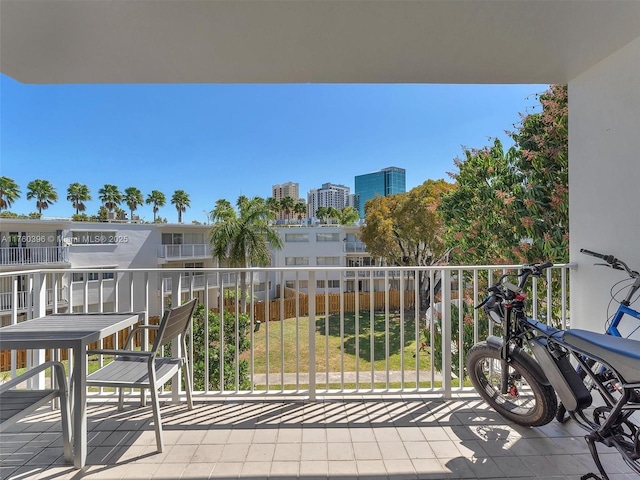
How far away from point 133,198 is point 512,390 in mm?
32516

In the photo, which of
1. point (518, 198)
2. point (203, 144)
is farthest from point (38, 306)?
point (203, 144)

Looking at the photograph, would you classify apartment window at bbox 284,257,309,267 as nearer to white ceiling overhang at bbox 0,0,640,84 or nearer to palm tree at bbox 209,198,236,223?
palm tree at bbox 209,198,236,223

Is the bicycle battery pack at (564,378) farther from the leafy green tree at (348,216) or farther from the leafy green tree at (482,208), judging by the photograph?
the leafy green tree at (348,216)

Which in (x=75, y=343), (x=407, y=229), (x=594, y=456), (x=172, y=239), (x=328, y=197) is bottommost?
(x=594, y=456)

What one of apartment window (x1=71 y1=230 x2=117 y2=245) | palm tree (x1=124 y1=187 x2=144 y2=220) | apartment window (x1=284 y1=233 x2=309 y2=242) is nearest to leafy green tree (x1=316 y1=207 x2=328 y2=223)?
apartment window (x1=284 y1=233 x2=309 y2=242)

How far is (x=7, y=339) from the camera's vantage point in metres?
1.67

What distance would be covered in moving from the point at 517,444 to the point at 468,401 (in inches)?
20.5

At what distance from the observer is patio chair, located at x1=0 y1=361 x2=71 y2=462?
4.79ft

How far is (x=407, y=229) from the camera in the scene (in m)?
12.2

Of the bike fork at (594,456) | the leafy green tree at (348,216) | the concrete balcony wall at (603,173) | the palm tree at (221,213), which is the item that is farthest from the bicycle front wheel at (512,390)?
the leafy green tree at (348,216)

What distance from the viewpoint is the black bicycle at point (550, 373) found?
147 cm

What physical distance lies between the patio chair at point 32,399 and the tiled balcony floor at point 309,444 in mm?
283

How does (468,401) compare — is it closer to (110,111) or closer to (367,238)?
(367,238)

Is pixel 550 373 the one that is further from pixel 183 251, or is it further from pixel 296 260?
pixel 183 251
